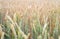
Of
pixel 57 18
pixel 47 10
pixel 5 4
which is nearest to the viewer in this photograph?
pixel 57 18

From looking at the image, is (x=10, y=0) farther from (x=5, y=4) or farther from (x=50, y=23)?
(x=50, y=23)

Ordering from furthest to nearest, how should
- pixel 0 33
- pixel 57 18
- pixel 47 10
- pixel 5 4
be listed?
1. pixel 5 4
2. pixel 47 10
3. pixel 57 18
4. pixel 0 33

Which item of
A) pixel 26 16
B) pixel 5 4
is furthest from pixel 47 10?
pixel 5 4

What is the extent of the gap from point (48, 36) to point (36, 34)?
0.15ft

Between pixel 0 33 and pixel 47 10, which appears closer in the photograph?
pixel 0 33

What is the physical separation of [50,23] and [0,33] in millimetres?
182

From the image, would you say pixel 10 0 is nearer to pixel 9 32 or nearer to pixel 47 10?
pixel 47 10

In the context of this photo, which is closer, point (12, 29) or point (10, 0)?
point (12, 29)

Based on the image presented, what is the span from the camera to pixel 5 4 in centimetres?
88

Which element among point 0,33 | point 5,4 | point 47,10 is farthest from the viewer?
point 5,4

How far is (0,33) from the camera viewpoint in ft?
1.65

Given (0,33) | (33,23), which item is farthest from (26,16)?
(0,33)

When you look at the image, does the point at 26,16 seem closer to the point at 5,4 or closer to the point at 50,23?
the point at 50,23

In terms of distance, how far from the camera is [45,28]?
1.81 ft
